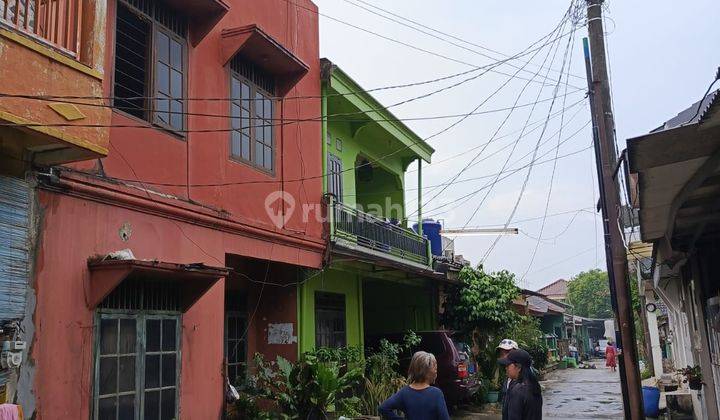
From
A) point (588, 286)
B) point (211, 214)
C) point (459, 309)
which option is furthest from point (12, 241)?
point (588, 286)

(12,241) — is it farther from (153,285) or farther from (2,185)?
(153,285)

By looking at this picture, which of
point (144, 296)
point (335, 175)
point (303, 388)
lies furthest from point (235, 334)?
point (335, 175)

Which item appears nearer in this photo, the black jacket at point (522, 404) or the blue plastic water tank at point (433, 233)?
the black jacket at point (522, 404)

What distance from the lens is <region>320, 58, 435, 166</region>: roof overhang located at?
12.1m

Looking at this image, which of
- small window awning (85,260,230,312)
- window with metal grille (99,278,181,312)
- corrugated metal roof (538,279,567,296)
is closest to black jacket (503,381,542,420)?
small window awning (85,260,230,312)

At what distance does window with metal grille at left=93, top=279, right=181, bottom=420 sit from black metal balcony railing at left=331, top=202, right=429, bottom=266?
4.78 meters

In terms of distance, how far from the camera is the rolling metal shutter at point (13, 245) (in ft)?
18.0

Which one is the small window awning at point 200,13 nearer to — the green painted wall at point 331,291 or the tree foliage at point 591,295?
the green painted wall at point 331,291

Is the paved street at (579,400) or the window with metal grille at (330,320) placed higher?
the window with metal grille at (330,320)

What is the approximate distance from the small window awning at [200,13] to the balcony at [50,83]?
2.16 m

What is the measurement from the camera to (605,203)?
8.94m

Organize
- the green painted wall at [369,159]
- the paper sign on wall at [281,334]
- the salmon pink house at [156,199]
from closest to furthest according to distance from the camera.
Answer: the salmon pink house at [156,199] → the paper sign on wall at [281,334] → the green painted wall at [369,159]

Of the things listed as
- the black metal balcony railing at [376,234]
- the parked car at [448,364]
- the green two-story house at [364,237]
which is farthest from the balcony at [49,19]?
the parked car at [448,364]

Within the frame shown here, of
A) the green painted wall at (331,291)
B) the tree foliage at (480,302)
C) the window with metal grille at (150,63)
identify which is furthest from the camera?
the tree foliage at (480,302)
